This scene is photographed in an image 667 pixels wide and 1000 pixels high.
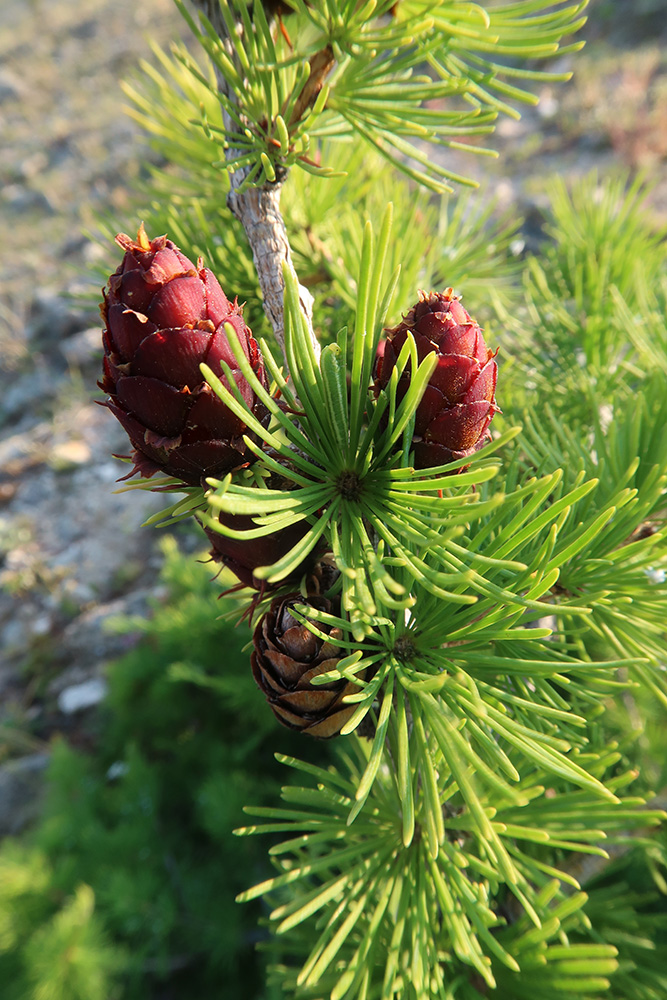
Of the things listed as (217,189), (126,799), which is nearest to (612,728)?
(217,189)

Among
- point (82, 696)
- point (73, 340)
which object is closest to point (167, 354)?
point (82, 696)

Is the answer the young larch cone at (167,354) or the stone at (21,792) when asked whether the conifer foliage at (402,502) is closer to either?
the young larch cone at (167,354)

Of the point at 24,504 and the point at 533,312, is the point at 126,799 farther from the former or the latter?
the point at 24,504

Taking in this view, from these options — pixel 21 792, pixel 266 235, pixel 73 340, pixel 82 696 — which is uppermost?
pixel 266 235

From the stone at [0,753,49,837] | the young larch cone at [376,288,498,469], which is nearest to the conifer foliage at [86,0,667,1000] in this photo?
the young larch cone at [376,288,498,469]

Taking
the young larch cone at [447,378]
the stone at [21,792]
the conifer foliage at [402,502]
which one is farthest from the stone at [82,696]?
the young larch cone at [447,378]

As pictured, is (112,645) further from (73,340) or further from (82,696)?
(73,340)
